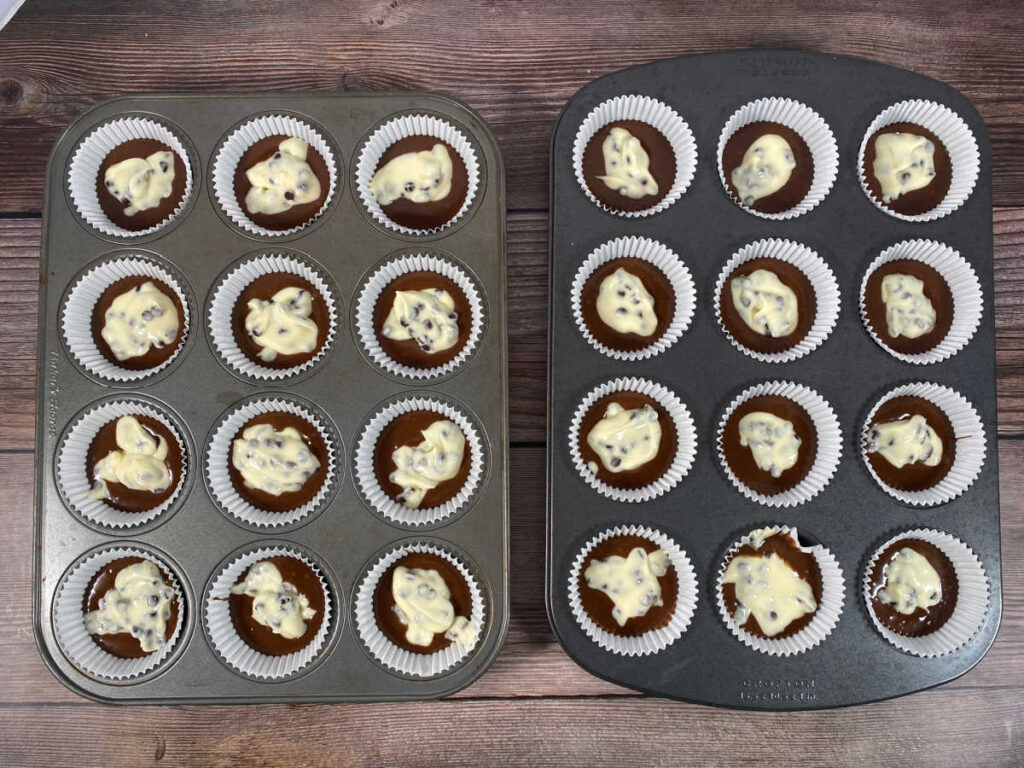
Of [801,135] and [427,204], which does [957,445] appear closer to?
[801,135]

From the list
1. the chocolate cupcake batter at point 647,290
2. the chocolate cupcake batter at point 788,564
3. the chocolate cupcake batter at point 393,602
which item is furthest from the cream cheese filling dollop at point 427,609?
the chocolate cupcake batter at point 647,290

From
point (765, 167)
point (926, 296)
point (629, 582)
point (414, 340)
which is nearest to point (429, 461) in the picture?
point (414, 340)

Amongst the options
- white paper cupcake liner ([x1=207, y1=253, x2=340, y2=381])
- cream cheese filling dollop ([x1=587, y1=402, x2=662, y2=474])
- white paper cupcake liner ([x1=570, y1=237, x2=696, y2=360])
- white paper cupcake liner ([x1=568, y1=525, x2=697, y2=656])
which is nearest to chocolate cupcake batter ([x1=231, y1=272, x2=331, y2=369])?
white paper cupcake liner ([x1=207, y1=253, x2=340, y2=381])

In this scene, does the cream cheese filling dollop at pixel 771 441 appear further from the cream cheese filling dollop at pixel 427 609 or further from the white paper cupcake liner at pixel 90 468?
the white paper cupcake liner at pixel 90 468

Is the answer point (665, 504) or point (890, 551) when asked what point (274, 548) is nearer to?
point (665, 504)

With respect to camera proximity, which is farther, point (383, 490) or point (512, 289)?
point (512, 289)

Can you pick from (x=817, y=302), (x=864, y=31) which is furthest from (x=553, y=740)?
(x=864, y=31)

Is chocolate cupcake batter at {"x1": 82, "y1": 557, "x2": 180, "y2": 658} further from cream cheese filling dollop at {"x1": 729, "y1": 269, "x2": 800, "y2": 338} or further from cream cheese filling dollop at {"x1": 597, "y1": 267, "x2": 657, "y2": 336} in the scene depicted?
cream cheese filling dollop at {"x1": 729, "y1": 269, "x2": 800, "y2": 338}
